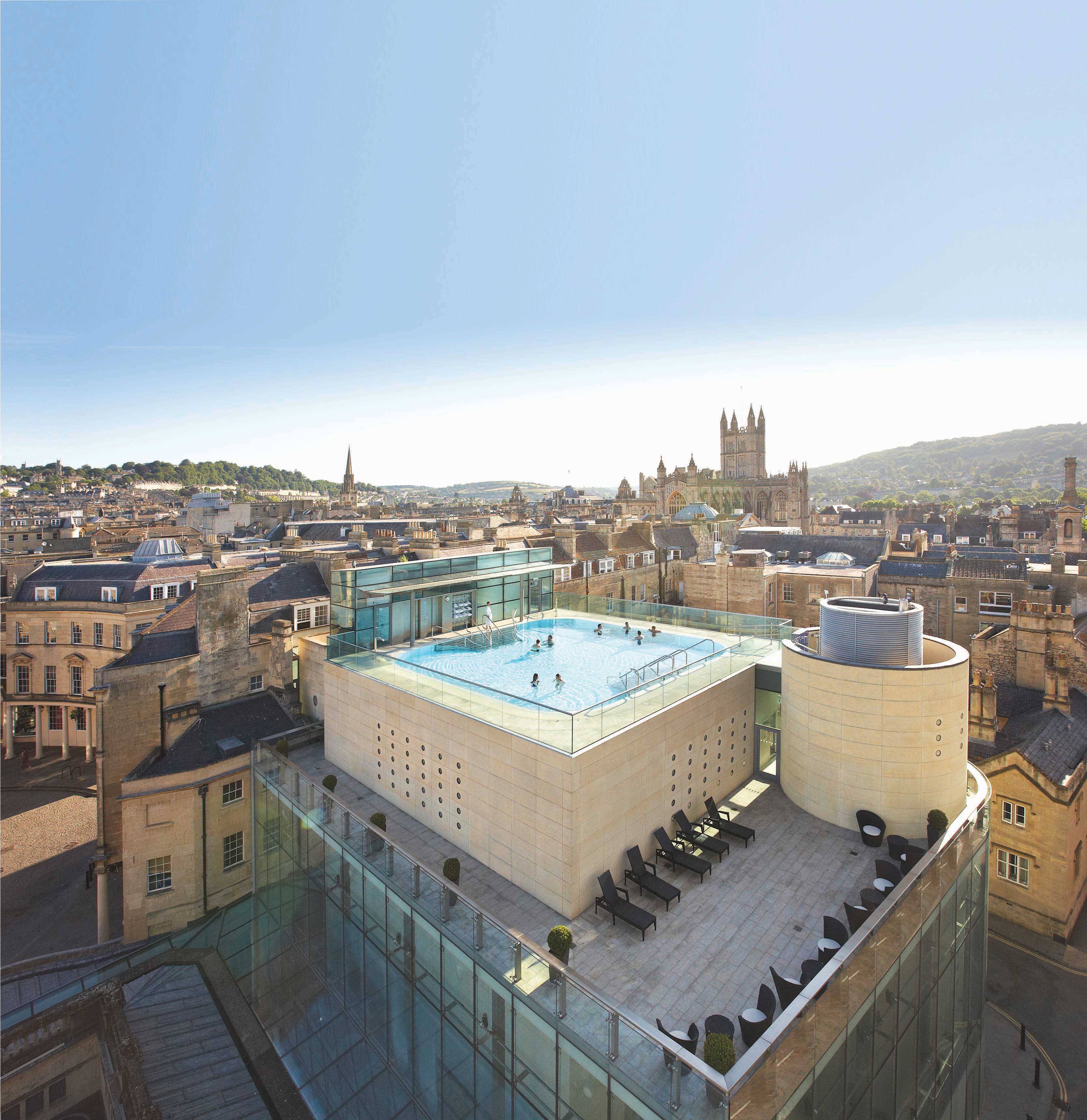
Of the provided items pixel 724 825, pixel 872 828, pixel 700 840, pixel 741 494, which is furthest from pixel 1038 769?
pixel 741 494

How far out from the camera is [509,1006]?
38.9ft

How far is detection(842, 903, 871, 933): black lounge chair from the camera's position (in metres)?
13.8

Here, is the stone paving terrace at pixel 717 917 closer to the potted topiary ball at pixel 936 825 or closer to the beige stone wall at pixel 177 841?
the potted topiary ball at pixel 936 825

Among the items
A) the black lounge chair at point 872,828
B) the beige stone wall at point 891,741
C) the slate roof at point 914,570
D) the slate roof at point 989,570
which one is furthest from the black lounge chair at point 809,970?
the slate roof at point 914,570

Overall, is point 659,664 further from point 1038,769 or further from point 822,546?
point 822,546

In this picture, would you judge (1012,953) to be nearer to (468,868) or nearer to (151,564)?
(468,868)

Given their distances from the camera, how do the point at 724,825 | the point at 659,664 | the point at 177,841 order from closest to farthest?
1. the point at 724,825
2. the point at 659,664
3. the point at 177,841

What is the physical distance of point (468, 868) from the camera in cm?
1702

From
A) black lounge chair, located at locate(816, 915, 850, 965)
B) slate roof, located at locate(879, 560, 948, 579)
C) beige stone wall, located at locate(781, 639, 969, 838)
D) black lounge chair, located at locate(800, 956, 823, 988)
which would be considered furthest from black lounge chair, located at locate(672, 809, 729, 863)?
slate roof, located at locate(879, 560, 948, 579)

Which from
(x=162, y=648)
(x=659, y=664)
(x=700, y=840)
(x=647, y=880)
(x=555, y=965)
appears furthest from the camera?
(x=162, y=648)

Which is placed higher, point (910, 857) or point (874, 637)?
point (874, 637)

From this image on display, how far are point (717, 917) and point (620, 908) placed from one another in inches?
99.9

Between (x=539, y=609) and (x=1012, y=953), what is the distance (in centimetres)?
2386

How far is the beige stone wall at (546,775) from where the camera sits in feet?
49.1
